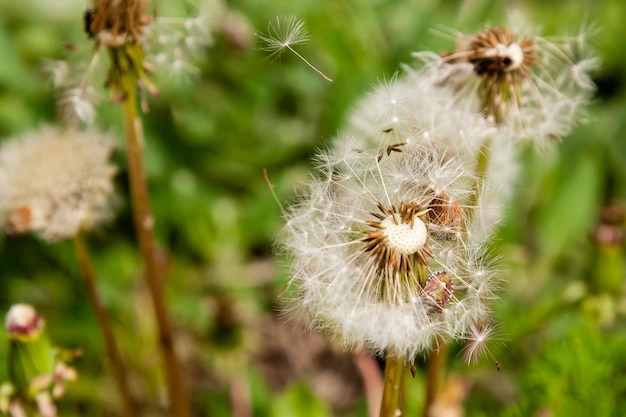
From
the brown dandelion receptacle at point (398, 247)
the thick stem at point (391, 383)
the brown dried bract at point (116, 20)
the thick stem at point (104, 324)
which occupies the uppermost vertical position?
the brown dried bract at point (116, 20)

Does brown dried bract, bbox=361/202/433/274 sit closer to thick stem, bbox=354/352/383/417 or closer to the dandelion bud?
the dandelion bud

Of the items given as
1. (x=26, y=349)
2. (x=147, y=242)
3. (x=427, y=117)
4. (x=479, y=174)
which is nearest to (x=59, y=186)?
(x=147, y=242)

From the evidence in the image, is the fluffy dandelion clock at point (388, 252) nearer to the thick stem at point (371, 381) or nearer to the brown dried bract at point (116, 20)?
the brown dried bract at point (116, 20)

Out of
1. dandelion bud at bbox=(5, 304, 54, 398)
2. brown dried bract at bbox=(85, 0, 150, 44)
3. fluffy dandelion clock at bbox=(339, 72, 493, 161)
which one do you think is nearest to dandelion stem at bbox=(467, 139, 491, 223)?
fluffy dandelion clock at bbox=(339, 72, 493, 161)

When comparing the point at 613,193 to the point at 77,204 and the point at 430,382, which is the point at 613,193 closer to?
the point at 430,382

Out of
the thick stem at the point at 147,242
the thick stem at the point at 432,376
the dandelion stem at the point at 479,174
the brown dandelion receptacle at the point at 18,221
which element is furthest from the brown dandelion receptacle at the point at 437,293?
the brown dandelion receptacle at the point at 18,221

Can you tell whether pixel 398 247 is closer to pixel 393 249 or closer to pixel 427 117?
pixel 393 249

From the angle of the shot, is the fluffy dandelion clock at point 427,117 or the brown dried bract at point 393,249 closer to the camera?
the brown dried bract at point 393,249

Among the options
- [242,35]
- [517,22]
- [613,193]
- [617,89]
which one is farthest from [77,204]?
[617,89]
